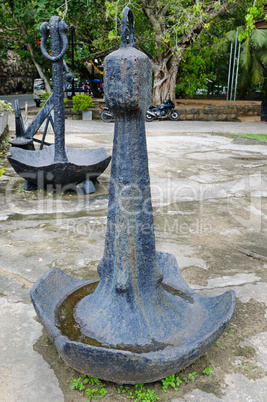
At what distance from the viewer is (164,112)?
44.1 feet

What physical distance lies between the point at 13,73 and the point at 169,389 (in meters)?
26.4

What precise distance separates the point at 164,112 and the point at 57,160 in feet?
30.9

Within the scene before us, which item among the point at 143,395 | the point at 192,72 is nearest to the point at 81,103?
the point at 192,72

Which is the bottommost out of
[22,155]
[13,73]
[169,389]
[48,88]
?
[169,389]

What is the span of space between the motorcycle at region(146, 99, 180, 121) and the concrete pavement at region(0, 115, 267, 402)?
651 cm

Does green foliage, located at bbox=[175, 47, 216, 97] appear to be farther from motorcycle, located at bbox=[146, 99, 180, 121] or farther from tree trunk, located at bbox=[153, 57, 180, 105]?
motorcycle, located at bbox=[146, 99, 180, 121]

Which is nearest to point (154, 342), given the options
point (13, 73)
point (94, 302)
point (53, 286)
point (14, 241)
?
point (94, 302)

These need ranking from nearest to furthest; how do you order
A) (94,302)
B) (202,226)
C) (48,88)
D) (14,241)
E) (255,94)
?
(94,302)
(14,241)
(202,226)
(48,88)
(255,94)

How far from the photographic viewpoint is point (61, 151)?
Result: 460 cm

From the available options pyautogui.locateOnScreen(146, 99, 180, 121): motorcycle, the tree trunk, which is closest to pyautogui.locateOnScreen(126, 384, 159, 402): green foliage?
pyautogui.locateOnScreen(146, 99, 180, 121): motorcycle

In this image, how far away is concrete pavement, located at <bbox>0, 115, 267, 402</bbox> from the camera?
6.15 ft

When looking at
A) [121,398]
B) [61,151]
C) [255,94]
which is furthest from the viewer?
[255,94]

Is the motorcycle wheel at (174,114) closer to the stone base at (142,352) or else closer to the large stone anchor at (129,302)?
the stone base at (142,352)

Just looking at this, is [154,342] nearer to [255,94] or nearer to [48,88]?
[48,88]
